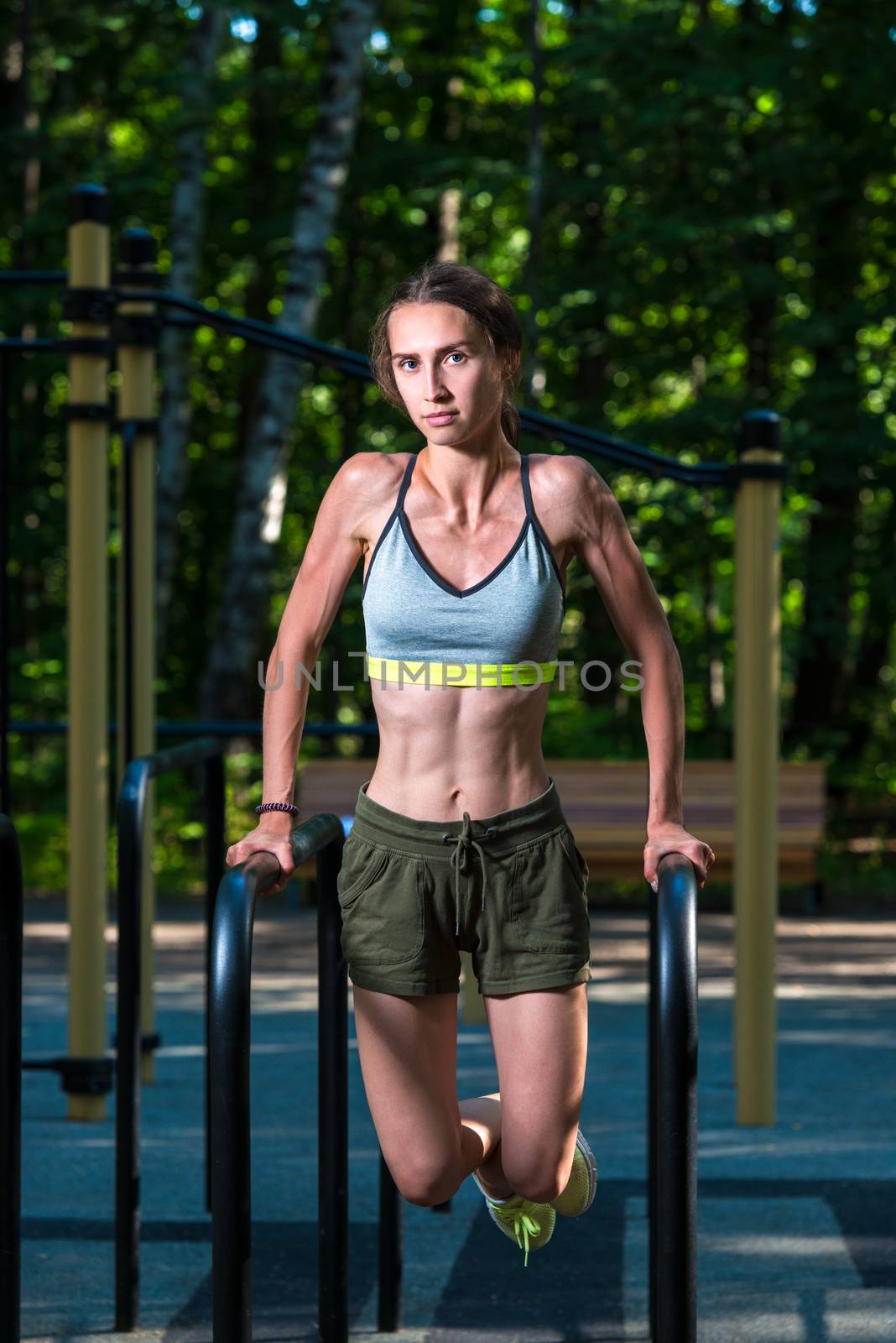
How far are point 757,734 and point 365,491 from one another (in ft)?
9.37

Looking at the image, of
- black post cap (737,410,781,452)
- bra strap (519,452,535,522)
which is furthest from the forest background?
bra strap (519,452,535,522)

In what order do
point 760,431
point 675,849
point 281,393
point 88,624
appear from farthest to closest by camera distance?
1. point 281,393
2. point 760,431
3. point 88,624
4. point 675,849

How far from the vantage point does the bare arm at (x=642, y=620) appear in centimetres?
251

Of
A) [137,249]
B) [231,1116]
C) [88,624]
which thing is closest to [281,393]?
[137,249]

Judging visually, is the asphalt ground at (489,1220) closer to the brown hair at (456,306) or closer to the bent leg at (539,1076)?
the bent leg at (539,1076)

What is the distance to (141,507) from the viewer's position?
17.8ft

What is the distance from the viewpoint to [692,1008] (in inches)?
84.6

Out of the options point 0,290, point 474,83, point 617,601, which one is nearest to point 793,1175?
point 617,601

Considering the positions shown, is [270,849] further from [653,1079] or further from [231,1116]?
[653,1079]

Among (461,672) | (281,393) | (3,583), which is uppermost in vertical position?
(281,393)

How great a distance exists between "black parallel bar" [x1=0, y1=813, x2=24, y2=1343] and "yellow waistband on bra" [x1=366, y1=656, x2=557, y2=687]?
2.02ft

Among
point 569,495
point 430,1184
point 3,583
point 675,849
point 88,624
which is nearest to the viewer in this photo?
point 675,849

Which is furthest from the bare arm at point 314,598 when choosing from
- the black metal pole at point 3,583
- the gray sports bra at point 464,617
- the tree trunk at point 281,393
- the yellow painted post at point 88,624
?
the tree trunk at point 281,393

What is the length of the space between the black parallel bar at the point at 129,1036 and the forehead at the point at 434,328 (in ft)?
4.85
